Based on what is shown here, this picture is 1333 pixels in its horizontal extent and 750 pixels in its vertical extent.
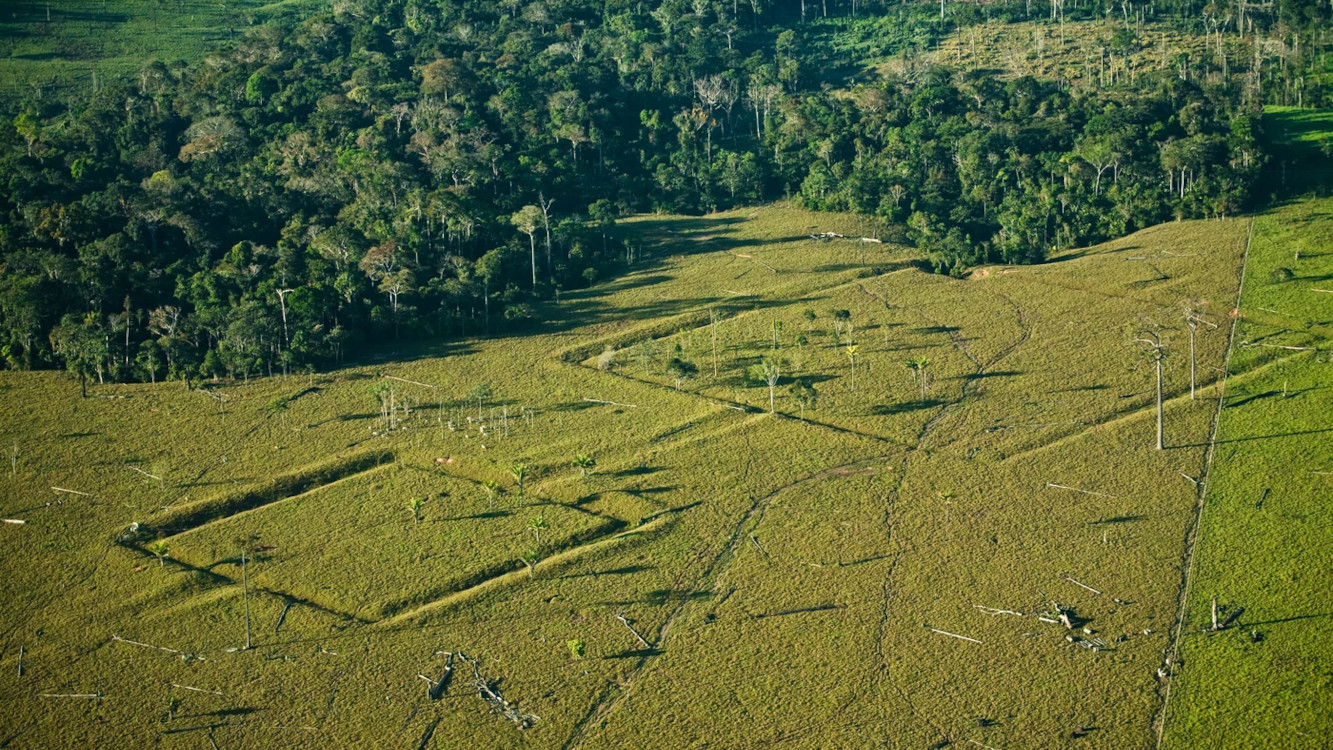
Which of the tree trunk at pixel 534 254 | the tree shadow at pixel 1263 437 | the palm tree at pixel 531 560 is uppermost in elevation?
the tree trunk at pixel 534 254

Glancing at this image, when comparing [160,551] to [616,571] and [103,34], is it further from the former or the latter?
[103,34]

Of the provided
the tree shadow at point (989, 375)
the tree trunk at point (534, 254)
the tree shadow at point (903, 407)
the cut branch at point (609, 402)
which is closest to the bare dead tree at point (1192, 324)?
the tree shadow at point (989, 375)

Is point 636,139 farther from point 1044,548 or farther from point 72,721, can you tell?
point 72,721

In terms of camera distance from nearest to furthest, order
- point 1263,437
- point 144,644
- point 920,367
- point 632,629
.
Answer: point 632,629 < point 144,644 < point 1263,437 < point 920,367

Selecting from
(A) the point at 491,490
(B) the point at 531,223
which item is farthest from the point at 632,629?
(B) the point at 531,223

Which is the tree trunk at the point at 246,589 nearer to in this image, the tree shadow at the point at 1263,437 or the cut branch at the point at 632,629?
the cut branch at the point at 632,629

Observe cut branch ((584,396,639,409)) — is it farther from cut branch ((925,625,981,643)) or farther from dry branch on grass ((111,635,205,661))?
dry branch on grass ((111,635,205,661))
